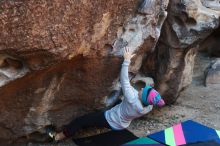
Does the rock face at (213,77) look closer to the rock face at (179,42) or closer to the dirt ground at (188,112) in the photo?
the dirt ground at (188,112)

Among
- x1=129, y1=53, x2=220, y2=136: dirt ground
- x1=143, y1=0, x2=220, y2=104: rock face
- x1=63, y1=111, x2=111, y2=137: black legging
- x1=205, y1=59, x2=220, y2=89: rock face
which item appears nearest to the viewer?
x1=63, y1=111, x2=111, y2=137: black legging

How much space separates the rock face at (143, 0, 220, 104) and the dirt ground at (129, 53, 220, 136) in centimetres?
19

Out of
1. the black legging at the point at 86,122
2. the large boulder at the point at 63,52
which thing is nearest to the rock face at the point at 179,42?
the large boulder at the point at 63,52

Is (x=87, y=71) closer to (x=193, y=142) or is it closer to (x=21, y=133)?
(x=21, y=133)

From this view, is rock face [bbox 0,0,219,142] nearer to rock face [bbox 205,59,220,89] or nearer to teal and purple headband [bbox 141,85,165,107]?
teal and purple headband [bbox 141,85,165,107]

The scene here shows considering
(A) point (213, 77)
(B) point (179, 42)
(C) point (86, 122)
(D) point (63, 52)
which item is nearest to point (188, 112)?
(B) point (179, 42)

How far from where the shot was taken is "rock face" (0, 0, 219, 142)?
296cm

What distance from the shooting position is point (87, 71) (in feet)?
12.0

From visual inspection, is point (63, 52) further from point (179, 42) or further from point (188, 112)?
point (188, 112)

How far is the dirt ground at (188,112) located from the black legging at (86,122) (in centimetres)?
50

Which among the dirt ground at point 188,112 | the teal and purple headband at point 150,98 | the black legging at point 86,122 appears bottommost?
the dirt ground at point 188,112

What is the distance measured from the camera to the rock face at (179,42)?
4230mm

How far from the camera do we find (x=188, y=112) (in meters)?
4.72

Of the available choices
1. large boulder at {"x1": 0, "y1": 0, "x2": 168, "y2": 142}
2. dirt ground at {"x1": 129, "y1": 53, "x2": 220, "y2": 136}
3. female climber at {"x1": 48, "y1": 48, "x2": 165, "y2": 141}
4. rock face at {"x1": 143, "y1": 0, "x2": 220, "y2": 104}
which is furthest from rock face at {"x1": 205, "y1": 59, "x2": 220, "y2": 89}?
female climber at {"x1": 48, "y1": 48, "x2": 165, "y2": 141}
